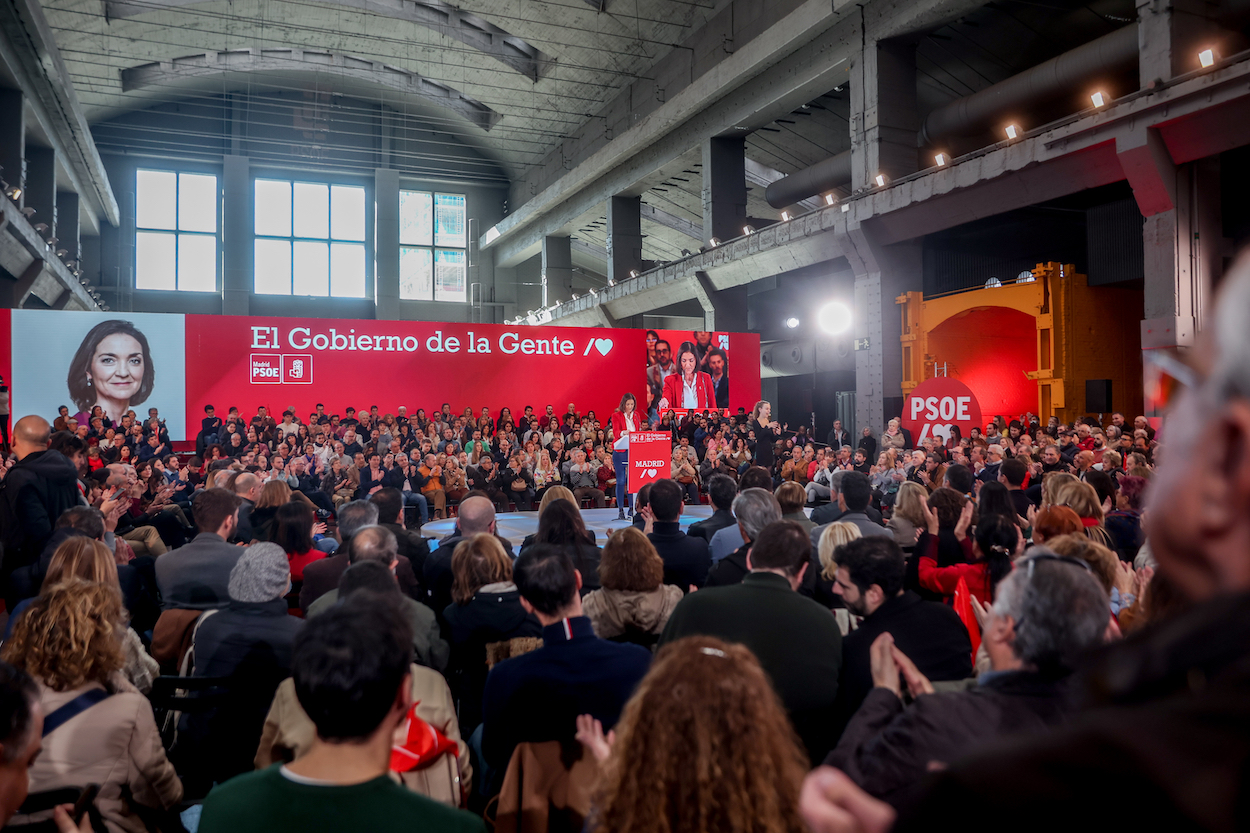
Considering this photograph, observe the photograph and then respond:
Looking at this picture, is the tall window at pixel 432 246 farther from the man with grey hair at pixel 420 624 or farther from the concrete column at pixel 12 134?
the man with grey hair at pixel 420 624

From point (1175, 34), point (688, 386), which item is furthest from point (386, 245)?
point (1175, 34)

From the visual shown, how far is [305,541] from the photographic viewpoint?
417 centimetres

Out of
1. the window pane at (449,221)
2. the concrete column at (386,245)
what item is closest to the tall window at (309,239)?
the concrete column at (386,245)

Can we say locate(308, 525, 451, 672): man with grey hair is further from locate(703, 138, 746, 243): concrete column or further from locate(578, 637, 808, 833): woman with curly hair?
locate(703, 138, 746, 243): concrete column

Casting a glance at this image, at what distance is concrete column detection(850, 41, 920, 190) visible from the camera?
1367 centimetres

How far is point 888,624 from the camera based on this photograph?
2303mm

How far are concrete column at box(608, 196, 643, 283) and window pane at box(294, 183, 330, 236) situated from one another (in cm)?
953

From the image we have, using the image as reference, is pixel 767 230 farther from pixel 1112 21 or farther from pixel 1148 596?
pixel 1148 596

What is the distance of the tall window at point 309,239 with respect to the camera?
24047 mm

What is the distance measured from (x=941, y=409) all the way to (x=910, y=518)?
350 inches

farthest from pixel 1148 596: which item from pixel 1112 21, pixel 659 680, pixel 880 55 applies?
pixel 1112 21

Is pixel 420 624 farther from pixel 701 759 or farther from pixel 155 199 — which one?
pixel 155 199

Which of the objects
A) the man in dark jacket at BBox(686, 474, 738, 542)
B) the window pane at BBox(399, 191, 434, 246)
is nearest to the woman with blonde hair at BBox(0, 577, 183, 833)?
the man in dark jacket at BBox(686, 474, 738, 542)

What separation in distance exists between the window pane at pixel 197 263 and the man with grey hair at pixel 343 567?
22.7 m
